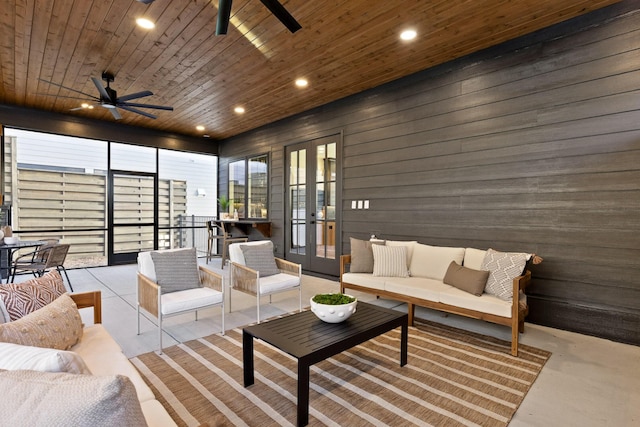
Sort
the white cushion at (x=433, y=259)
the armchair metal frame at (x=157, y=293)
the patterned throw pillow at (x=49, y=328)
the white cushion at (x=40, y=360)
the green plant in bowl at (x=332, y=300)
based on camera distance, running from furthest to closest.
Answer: the white cushion at (x=433, y=259) → the armchair metal frame at (x=157, y=293) → the green plant in bowl at (x=332, y=300) → the patterned throw pillow at (x=49, y=328) → the white cushion at (x=40, y=360)

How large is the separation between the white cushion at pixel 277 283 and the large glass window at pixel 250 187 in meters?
3.35

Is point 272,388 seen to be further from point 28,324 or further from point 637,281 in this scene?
point 637,281

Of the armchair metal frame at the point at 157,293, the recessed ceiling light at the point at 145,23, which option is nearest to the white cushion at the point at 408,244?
the armchair metal frame at the point at 157,293

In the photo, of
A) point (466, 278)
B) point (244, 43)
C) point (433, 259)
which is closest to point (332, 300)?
point (466, 278)

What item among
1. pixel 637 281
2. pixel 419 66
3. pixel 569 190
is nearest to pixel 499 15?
pixel 419 66

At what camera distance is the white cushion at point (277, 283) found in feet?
11.9

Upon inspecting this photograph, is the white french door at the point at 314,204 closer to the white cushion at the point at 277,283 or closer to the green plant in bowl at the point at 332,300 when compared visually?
the white cushion at the point at 277,283

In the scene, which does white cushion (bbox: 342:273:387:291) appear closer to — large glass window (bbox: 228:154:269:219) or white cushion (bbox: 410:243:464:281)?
white cushion (bbox: 410:243:464:281)

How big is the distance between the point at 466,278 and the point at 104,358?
Answer: 10.1 feet

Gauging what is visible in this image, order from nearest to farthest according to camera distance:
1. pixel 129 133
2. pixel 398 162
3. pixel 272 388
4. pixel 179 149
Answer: pixel 272 388
pixel 398 162
pixel 129 133
pixel 179 149

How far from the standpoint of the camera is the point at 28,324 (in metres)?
→ 1.57

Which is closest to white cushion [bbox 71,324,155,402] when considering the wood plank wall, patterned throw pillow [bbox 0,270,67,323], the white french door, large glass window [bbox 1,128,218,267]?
patterned throw pillow [bbox 0,270,67,323]

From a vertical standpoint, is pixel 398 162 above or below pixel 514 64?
below

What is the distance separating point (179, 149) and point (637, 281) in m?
8.21
